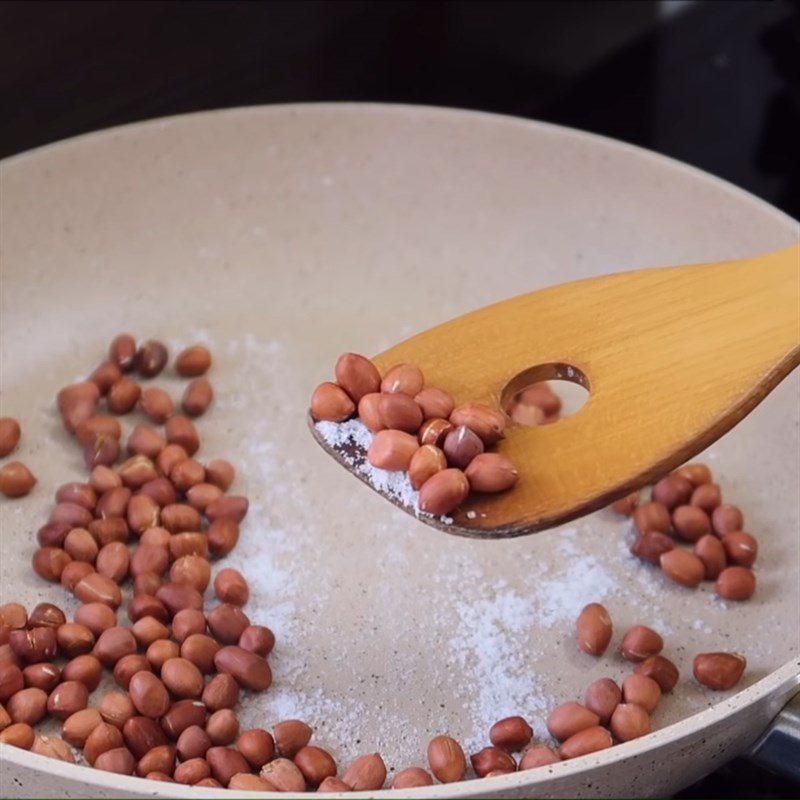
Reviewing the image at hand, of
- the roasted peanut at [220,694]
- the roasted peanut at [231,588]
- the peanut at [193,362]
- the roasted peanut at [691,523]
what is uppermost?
the peanut at [193,362]

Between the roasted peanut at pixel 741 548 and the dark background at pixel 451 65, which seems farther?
the dark background at pixel 451 65

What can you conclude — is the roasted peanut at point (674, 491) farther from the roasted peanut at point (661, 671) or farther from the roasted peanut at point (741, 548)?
the roasted peanut at point (661, 671)

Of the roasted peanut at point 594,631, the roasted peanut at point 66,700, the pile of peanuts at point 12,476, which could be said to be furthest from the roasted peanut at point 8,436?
the roasted peanut at point 594,631

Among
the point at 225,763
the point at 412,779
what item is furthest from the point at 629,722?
the point at 225,763

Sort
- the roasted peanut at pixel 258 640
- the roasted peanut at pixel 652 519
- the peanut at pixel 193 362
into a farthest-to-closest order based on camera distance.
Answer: the peanut at pixel 193 362, the roasted peanut at pixel 652 519, the roasted peanut at pixel 258 640

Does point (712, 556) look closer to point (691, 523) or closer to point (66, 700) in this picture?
point (691, 523)
